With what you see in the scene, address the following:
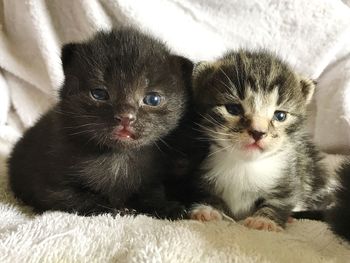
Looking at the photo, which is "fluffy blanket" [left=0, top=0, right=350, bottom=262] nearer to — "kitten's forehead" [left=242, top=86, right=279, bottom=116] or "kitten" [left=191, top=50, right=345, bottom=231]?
"kitten" [left=191, top=50, right=345, bottom=231]

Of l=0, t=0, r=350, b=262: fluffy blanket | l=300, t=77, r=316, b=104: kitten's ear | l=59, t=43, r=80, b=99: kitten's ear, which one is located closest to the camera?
l=59, t=43, r=80, b=99: kitten's ear

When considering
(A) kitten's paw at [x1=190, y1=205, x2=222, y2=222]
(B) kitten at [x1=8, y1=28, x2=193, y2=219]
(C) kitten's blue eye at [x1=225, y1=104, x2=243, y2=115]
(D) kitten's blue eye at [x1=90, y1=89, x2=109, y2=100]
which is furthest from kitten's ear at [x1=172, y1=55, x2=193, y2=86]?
(A) kitten's paw at [x1=190, y1=205, x2=222, y2=222]

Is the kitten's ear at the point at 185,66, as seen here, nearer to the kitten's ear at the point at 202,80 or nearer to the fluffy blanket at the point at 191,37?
the kitten's ear at the point at 202,80

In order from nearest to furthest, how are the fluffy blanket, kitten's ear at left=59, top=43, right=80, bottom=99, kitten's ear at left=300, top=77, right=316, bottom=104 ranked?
1. kitten's ear at left=59, top=43, right=80, bottom=99
2. kitten's ear at left=300, top=77, right=316, bottom=104
3. the fluffy blanket

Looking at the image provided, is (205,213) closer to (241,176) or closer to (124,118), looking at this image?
(241,176)

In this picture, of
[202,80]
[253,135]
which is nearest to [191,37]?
[202,80]

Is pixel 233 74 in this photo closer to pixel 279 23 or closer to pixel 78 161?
pixel 78 161
